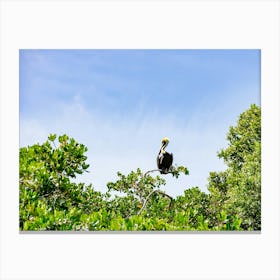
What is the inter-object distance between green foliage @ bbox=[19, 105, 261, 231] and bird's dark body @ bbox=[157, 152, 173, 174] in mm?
67

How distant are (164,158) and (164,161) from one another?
0.09 feet

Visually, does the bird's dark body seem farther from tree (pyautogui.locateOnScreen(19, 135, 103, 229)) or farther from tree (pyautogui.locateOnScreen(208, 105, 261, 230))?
tree (pyautogui.locateOnScreen(19, 135, 103, 229))

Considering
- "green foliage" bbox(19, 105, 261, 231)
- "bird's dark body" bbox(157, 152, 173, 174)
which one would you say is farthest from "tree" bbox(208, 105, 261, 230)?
"bird's dark body" bbox(157, 152, 173, 174)

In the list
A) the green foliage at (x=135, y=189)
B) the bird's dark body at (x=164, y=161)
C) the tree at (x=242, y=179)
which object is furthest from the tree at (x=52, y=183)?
the tree at (x=242, y=179)

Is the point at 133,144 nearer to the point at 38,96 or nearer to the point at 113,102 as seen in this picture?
the point at 113,102

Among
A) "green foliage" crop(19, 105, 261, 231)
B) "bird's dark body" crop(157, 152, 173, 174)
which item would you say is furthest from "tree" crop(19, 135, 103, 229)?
"bird's dark body" crop(157, 152, 173, 174)

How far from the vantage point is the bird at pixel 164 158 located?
387cm

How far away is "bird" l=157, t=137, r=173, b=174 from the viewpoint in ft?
12.7

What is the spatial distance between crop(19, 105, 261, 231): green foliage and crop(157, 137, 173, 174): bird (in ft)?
0.23

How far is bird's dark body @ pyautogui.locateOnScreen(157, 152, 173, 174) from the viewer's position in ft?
12.7
